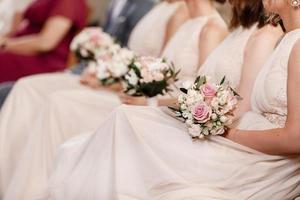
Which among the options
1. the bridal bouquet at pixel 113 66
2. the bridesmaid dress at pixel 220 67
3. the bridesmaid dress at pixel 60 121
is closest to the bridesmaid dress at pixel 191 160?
the bridesmaid dress at pixel 220 67

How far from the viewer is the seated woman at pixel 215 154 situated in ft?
6.98

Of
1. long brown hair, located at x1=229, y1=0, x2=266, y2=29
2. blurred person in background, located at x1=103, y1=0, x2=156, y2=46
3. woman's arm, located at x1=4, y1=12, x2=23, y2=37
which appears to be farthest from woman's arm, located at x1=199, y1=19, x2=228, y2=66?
woman's arm, located at x1=4, y1=12, x2=23, y2=37

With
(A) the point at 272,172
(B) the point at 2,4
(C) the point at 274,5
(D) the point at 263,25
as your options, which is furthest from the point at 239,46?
(B) the point at 2,4

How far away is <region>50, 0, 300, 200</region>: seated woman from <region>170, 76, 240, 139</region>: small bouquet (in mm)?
51

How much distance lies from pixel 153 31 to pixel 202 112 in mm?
1586

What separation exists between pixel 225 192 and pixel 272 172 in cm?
16

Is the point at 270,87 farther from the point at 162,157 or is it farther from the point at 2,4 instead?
the point at 2,4

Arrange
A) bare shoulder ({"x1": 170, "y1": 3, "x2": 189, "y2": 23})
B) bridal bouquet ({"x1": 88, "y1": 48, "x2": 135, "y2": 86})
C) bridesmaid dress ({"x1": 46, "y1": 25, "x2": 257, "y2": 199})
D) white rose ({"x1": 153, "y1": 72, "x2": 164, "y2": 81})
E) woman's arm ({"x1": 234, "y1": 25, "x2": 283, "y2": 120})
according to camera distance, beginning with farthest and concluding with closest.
Result: 1. bare shoulder ({"x1": 170, "y1": 3, "x2": 189, "y2": 23})
2. bridal bouquet ({"x1": 88, "y1": 48, "x2": 135, "y2": 86})
3. white rose ({"x1": 153, "y1": 72, "x2": 164, "y2": 81})
4. bridesmaid dress ({"x1": 46, "y1": 25, "x2": 257, "y2": 199})
5. woman's arm ({"x1": 234, "y1": 25, "x2": 283, "y2": 120})

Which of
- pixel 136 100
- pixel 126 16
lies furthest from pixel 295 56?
pixel 126 16

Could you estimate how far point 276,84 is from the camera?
84.7 inches

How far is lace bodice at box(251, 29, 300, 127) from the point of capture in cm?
215

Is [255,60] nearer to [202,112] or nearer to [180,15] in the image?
[202,112]

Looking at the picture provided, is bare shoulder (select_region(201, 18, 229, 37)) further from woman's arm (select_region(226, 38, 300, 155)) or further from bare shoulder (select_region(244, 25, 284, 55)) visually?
woman's arm (select_region(226, 38, 300, 155))

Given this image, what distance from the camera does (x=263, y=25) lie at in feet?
8.27
